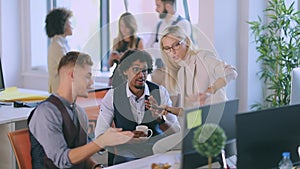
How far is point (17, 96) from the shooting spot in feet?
13.6

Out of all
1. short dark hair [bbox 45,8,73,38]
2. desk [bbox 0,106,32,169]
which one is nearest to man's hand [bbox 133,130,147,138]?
desk [bbox 0,106,32,169]

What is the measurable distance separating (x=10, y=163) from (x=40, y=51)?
3010mm

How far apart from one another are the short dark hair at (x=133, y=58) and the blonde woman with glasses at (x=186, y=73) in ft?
0.26

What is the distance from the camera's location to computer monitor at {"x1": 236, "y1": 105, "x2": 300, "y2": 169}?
76.4 inches

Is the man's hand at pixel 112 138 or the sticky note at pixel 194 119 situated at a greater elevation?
the sticky note at pixel 194 119

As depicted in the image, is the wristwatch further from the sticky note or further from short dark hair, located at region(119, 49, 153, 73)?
the sticky note

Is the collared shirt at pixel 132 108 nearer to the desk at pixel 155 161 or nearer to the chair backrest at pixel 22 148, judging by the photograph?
the desk at pixel 155 161

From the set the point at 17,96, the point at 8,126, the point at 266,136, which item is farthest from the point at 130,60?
the point at 17,96

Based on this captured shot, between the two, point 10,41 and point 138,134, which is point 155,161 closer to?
point 138,134

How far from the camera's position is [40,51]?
6.39m

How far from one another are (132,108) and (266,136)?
0.85 metres

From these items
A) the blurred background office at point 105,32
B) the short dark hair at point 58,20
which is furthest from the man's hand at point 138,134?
the short dark hair at point 58,20

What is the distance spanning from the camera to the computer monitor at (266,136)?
1940 mm

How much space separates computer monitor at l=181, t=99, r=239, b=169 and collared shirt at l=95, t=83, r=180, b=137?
19.9 inches
